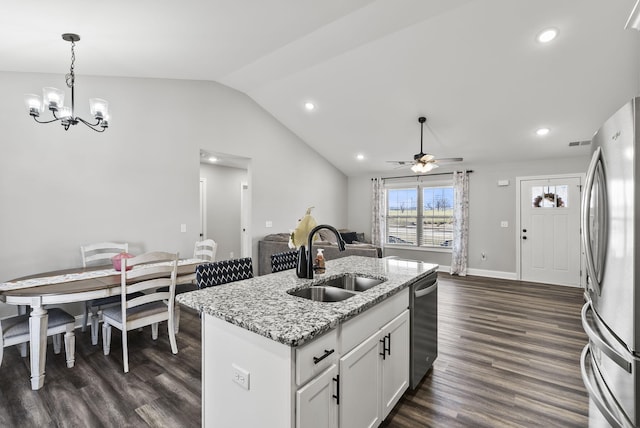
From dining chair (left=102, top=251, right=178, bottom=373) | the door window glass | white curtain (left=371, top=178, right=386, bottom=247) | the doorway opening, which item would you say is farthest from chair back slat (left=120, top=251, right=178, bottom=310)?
the door window glass

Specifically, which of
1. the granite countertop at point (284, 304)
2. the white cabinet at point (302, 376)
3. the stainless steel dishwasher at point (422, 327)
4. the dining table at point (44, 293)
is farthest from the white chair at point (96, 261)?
the stainless steel dishwasher at point (422, 327)

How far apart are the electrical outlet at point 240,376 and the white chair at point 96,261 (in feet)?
7.49

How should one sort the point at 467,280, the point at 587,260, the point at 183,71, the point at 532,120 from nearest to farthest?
the point at 587,260, the point at 183,71, the point at 532,120, the point at 467,280

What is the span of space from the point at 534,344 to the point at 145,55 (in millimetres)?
5042

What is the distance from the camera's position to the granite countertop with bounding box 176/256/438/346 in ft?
4.06

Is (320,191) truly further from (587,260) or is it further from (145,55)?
(587,260)

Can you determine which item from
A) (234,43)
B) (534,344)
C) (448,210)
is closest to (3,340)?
(234,43)

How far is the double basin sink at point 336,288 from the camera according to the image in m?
1.94

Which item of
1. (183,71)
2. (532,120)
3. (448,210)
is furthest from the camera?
(448,210)

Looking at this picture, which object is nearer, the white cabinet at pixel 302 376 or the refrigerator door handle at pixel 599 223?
the white cabinet at pixel 302 376

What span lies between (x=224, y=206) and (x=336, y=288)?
5.80m

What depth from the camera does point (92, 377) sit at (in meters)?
2.48

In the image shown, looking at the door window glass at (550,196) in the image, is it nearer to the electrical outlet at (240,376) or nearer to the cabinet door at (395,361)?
the cabinet door at (395,361)

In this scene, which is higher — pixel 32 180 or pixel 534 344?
pixel 32 180
